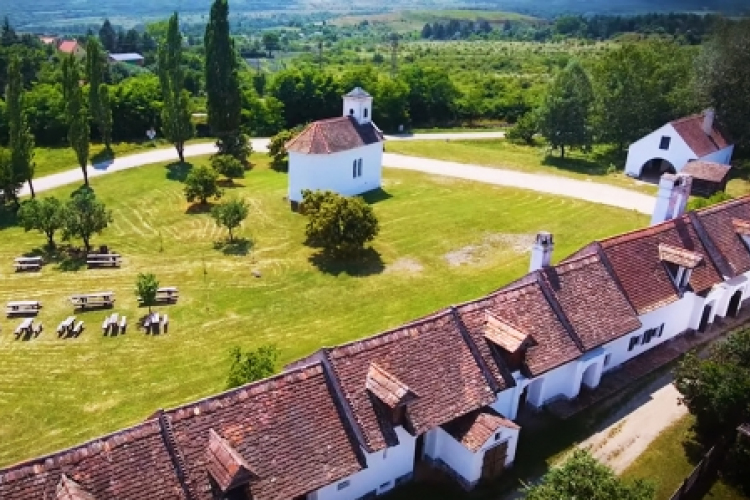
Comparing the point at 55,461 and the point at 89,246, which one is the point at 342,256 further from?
the point at 55,461

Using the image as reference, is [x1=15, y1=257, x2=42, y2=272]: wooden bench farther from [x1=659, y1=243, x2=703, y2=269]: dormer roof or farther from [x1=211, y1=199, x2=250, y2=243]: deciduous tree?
[x1=659, y1=243, x2=703, y2=269]: dormer roof

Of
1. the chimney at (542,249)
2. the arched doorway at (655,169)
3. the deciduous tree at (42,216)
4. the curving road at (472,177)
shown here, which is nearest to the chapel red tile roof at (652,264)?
the chimney at (542,249)

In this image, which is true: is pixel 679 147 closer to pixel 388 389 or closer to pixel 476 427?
pixel 476 427

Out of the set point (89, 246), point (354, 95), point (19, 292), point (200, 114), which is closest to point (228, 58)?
point (354, 95)

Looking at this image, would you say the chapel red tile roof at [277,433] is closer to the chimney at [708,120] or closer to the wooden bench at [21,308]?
the wooden bench at [21,308]

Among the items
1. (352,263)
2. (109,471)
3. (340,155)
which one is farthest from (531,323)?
(340,155)
